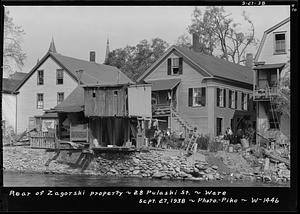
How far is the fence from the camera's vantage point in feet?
24.0

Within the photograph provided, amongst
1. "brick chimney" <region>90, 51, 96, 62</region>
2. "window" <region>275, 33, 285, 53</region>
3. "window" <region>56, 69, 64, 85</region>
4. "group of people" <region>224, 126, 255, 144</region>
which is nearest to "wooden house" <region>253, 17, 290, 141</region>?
"window" <region>275, 33, 285, 53</region>

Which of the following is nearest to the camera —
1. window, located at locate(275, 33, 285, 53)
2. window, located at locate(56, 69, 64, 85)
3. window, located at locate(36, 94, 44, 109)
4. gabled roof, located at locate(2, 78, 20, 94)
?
window, located at locate(275, 33, 285, 53)

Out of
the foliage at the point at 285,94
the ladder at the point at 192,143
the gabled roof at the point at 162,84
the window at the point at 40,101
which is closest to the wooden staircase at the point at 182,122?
the ladder at the point at 192,143

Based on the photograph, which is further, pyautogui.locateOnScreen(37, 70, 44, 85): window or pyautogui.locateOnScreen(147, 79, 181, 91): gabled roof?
pyautogui.locateOnScreen(37, 70, 44, 85): window

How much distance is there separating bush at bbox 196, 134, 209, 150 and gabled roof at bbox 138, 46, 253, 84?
3.12 ft

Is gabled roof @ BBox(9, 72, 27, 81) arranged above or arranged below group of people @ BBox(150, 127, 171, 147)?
above

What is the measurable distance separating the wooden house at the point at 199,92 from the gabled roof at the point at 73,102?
91 centimetres

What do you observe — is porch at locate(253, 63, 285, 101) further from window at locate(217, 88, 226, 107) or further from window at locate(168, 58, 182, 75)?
window at locate(168, 58, 182, 75)

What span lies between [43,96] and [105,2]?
221cm

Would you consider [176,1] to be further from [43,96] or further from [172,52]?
[43,96]

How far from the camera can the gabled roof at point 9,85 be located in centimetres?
628

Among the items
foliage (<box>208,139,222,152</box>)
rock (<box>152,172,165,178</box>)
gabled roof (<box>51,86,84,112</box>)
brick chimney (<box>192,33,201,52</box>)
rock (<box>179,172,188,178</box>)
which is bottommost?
rock (<box>152,172,165,178</box>)

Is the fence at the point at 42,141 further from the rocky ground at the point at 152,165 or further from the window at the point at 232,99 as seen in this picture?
the window at the point at 232,99

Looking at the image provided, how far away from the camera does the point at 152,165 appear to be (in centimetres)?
793
